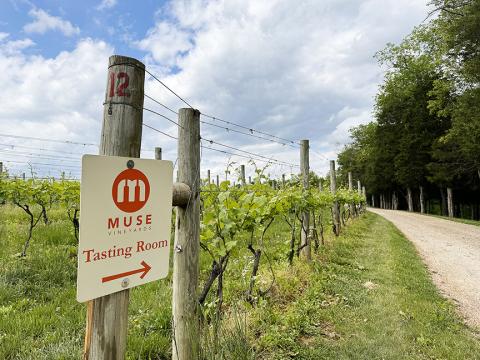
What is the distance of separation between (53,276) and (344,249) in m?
6.74

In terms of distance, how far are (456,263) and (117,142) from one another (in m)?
8.94

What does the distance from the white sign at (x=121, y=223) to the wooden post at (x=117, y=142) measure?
0.30 feet

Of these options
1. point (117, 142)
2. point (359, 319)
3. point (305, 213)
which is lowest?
point (359, 319)

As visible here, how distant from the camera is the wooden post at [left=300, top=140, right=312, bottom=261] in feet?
22.4

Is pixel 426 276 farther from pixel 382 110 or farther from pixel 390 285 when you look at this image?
pixel 382 110

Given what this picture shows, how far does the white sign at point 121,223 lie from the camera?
1.46m

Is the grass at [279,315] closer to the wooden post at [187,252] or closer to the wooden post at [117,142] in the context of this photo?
the wooden post at [187,252]

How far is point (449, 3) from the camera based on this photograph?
14914 mm

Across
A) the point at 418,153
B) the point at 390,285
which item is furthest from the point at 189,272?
the point at 418,153

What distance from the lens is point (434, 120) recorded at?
30.5 metres

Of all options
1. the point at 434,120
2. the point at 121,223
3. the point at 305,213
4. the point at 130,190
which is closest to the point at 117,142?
the point at 130,190

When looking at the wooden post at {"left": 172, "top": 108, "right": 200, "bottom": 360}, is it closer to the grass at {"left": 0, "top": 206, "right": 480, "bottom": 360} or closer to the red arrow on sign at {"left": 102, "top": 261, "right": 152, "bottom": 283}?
the grass at {"left": 0, "top": 206, "right": 480, "bottom": 360}

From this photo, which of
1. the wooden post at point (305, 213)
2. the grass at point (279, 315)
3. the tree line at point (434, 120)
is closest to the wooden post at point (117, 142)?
the grass at point (279, 315)

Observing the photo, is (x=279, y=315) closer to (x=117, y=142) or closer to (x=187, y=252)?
(x=187, y=252)
